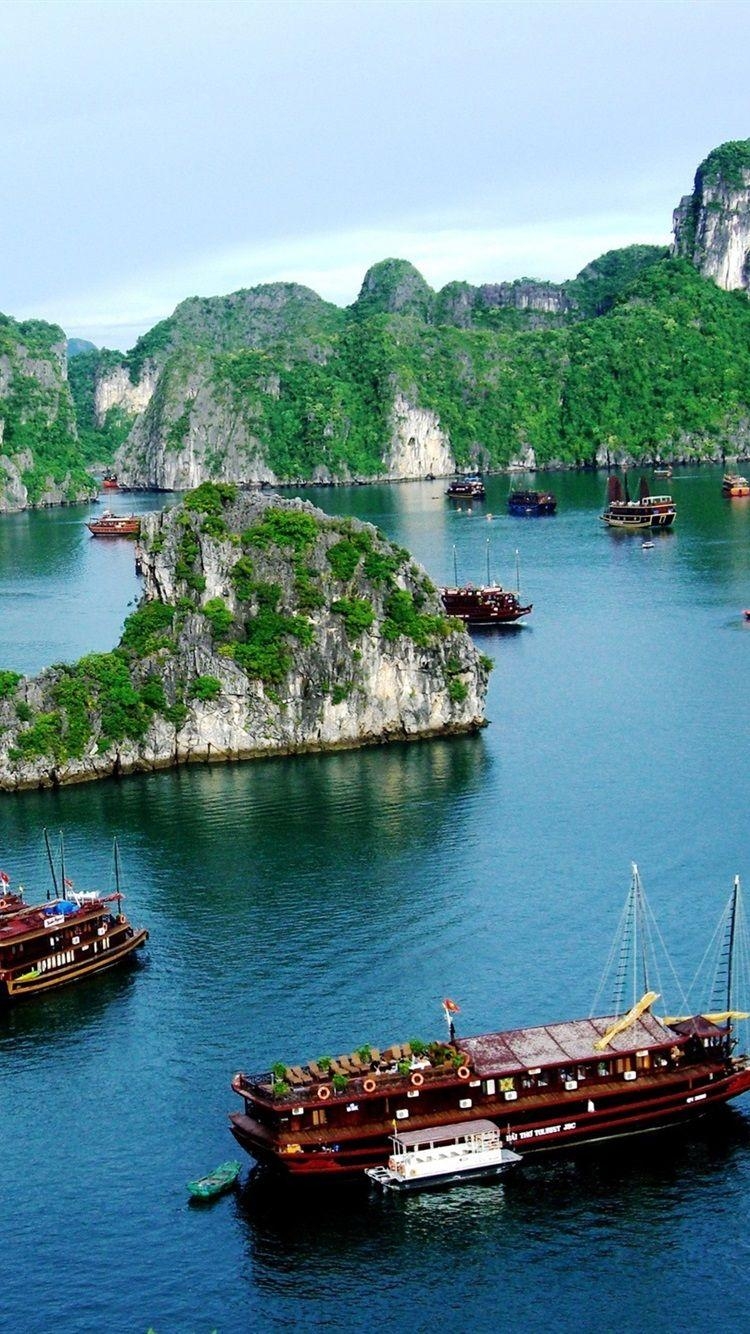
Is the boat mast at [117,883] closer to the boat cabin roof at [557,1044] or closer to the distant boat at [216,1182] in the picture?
the boat cabin roof at [557,1044]

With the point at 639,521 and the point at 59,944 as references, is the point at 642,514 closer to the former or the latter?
the point at 639,521

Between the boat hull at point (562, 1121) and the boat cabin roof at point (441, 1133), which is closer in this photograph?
the boat hull at point (562, 1121)

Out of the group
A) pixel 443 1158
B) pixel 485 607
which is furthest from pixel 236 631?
pixel 443 1158

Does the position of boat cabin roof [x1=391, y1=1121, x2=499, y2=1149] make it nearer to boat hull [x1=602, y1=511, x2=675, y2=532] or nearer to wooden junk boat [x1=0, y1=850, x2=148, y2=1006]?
wooden junk boat [x1=0, y1=850, x2=148, y2=1006]

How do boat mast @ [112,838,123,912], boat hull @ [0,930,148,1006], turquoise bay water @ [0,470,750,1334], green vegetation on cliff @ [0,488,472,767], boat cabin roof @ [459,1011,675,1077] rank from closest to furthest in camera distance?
turquoise bay water @ [0,470,750,1334], boat cabin roof @ [459,1011,675,1077], boat hull @ [0,930,148,1006], boat mast @ [112,838,123,912], green vegetation on cliff @ [0,488,472,767]

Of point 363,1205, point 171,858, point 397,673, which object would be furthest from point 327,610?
point 363,1205

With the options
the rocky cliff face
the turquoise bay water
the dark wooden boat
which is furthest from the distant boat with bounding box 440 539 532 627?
the rocky cliff face

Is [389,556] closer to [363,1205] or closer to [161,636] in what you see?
[161,636]

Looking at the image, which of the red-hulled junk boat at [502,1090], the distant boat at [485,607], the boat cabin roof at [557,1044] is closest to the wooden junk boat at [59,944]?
the red-hulled junk boat at [502,1090]
